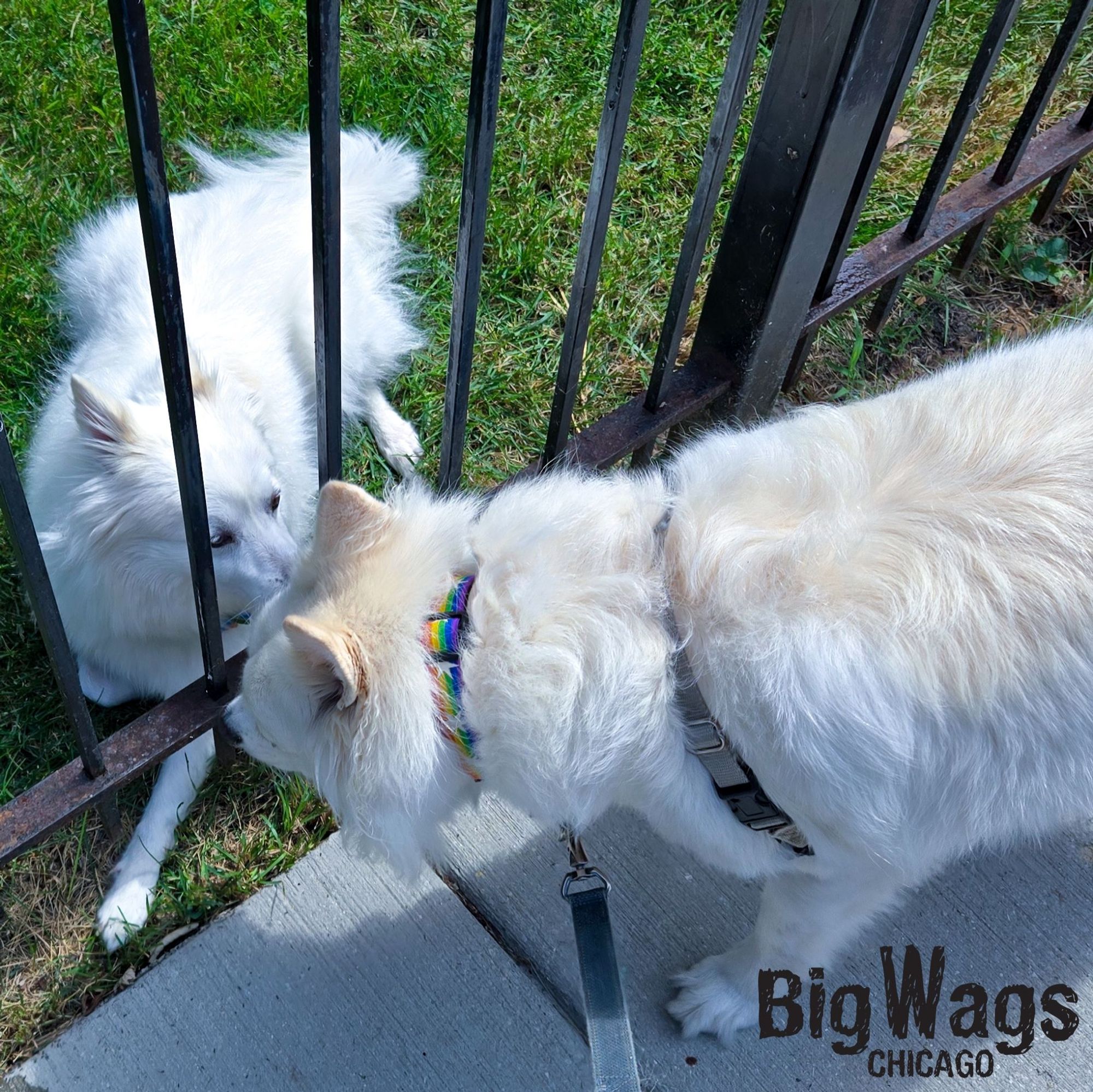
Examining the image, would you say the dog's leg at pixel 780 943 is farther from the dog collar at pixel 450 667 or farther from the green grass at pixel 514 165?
the green grass at pixel 514 165

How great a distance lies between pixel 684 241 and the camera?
2.47 meters

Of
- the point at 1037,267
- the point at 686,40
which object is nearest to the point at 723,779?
the point at 1037,267

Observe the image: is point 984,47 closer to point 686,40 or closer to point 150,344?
point 686,40

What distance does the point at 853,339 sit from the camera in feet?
11.5

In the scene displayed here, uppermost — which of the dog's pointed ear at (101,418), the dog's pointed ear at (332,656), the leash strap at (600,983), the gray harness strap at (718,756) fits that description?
the dog's pointed ear at (332,656)

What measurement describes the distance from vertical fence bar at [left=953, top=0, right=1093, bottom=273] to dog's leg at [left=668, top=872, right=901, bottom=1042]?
7.89 ft

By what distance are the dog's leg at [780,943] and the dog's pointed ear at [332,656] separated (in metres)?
0.98

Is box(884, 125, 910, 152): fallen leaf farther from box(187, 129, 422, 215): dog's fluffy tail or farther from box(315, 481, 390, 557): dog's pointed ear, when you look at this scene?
box(315, 481, 390, 557): dog's pointed ear

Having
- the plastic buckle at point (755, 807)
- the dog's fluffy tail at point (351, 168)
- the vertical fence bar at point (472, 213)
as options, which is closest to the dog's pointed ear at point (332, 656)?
the plastic buckle at point (755, 807)

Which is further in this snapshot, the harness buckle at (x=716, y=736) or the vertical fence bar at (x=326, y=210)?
the harness buckle at (x=716, y=736)

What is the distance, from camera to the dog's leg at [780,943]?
1969 mm

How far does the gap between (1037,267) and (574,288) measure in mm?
2327

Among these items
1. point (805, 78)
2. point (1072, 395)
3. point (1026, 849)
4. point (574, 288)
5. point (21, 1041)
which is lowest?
point (21, 1041)

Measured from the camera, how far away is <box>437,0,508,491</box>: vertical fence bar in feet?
5.22
